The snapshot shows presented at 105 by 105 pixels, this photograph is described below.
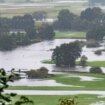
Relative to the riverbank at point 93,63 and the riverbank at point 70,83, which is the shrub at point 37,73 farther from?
the riverbank at point 93,63

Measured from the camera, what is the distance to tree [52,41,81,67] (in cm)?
5956

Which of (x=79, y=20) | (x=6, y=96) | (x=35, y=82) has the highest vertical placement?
(x=79, y=20)

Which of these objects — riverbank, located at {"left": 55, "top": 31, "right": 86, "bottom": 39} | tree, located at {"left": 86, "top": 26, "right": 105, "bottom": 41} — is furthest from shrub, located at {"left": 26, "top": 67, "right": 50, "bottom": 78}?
riverbank, located at {"left": 55, "top": 31, "right": 86, "bottom": 39}

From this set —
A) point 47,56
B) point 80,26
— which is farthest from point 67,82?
point 80,26

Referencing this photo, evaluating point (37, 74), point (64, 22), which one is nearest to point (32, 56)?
point (37, 74)

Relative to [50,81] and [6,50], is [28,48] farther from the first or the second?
[50,81]

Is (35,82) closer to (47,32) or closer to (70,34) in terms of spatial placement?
(47,32)

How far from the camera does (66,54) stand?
198 ft

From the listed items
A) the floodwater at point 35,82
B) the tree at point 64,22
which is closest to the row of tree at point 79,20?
the tree at point 64,22

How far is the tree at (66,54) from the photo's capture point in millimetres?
59562

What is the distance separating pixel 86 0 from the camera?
15738 centimetres

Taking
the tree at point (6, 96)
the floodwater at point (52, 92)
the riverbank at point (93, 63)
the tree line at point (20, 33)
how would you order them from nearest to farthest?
the tree at point (6, 96) → the floodwater at point (52, 92) → the riverbank at point (93, 63) → the tree line at point (20, 33)

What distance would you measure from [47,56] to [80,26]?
34384mm

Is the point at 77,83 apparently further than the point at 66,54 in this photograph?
No
